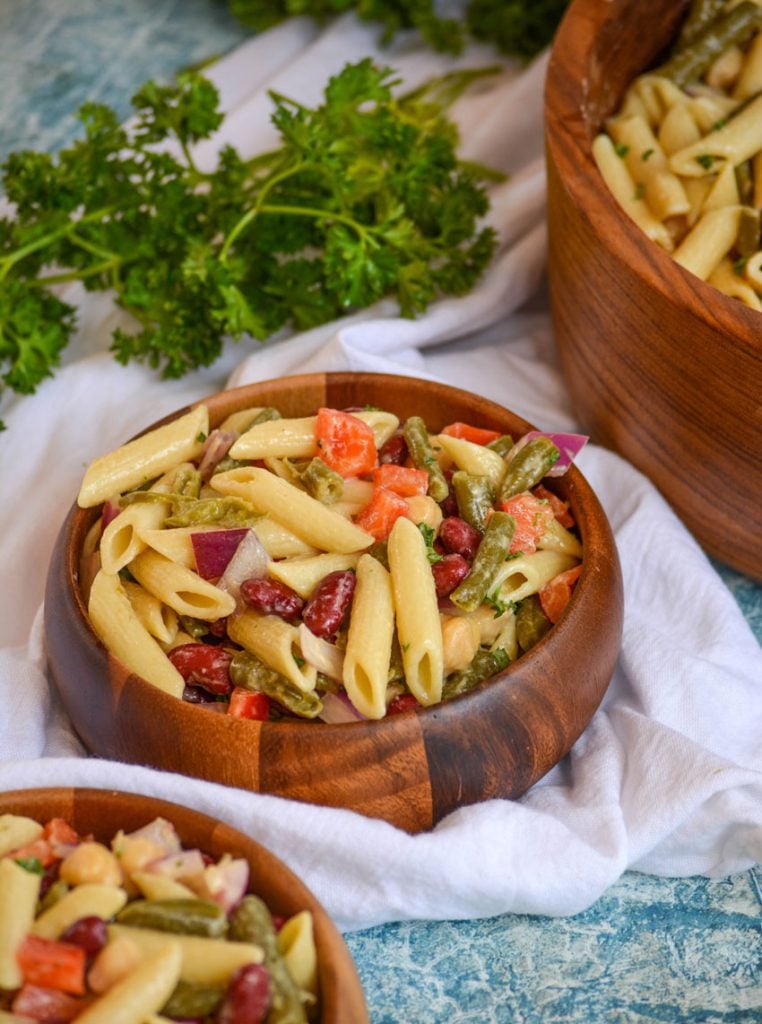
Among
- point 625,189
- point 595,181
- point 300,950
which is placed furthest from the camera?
point 625,189

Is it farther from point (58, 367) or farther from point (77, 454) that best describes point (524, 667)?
point (58, 367)

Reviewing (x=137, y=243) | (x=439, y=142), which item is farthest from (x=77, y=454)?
(x=439, y=142)

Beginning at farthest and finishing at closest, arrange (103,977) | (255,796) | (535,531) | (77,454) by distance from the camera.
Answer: (77,454)
(535,531)
(255,796)
(103,977)

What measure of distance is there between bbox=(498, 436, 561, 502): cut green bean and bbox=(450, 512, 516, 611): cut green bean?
8 centimetres

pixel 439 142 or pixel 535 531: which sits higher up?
pixel 439 142

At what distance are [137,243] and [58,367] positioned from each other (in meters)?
0.33

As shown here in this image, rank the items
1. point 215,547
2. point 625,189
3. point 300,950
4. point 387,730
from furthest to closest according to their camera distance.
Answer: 1. point 625,189
2. point 215,547
3. point 387,730
4. point 300,950

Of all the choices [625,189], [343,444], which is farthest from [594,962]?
[625,189]

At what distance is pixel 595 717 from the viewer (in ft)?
6.80

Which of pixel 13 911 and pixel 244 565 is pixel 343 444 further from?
pixel 13 911

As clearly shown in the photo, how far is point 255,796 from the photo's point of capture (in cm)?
173

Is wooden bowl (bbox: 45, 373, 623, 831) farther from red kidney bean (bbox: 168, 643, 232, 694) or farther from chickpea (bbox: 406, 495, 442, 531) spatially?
chickpea (bbox: 406, 495, 442, 531)

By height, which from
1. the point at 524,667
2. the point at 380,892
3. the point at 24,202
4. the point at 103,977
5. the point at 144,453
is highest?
the point at 24,202

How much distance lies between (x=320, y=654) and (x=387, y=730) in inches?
6.9
